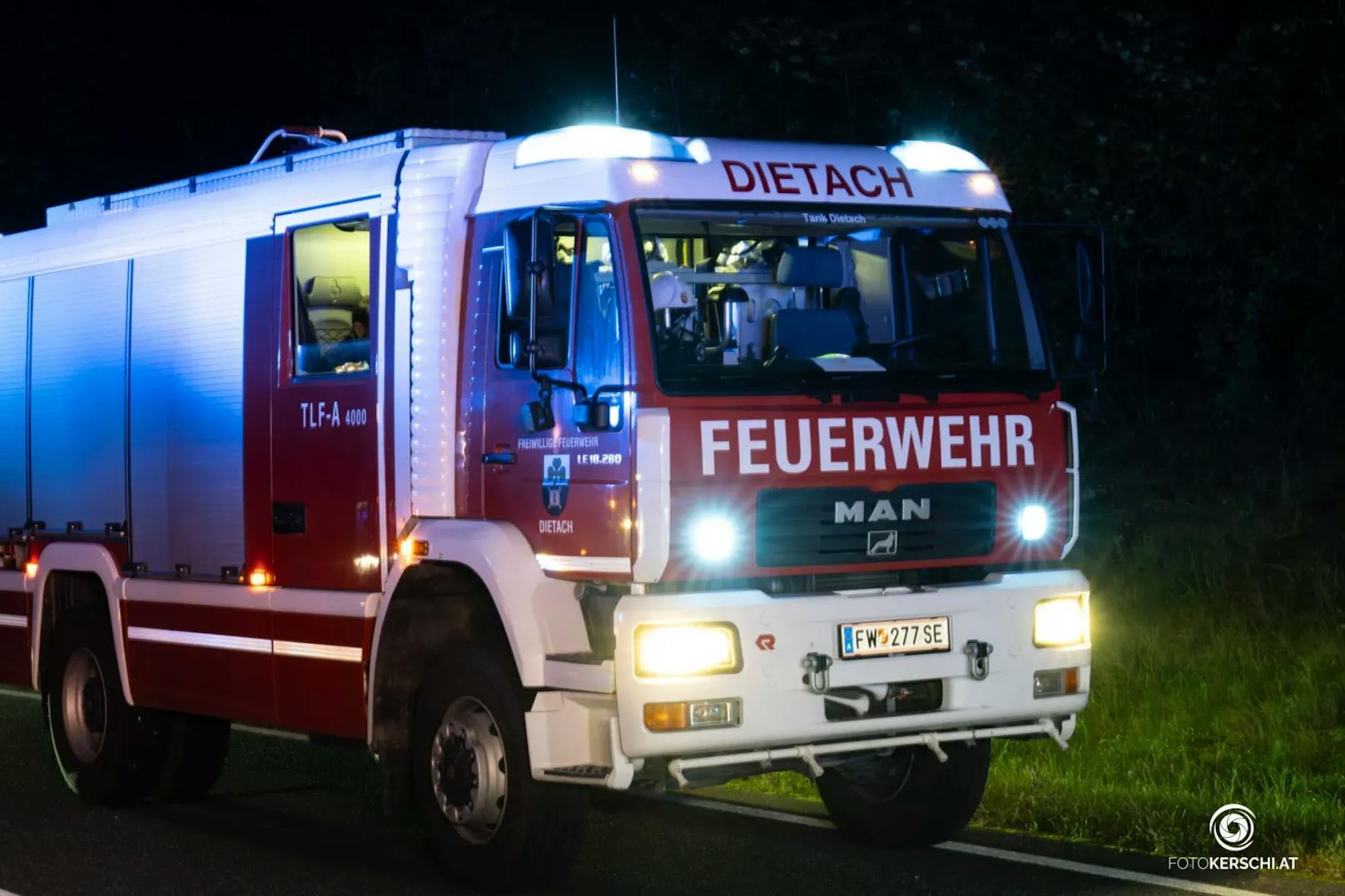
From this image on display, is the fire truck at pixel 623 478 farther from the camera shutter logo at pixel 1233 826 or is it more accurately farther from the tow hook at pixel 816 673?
the camera shutter logo at pixel 1233 826

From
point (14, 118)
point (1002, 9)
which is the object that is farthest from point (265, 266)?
point (14, 118)

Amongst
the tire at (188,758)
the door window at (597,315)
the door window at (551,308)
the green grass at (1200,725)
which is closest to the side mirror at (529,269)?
the door window at (551,308)

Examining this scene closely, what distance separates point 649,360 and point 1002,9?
11.3 metres

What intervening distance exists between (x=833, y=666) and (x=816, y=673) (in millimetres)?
80

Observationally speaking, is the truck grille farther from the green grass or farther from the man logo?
the green grass

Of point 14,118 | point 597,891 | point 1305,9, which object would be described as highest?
point 14,118

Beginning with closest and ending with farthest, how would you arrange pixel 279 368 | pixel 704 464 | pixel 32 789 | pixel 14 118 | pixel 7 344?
pixel 704 464
pixel 279 368
pixel 32 789
pixel 7 344
pixel 14 118

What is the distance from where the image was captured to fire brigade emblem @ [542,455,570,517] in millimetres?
8000

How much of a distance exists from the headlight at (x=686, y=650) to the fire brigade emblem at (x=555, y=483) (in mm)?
705

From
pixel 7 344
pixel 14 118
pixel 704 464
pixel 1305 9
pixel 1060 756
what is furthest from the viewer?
pixel 14 118

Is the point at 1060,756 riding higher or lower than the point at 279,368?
lower

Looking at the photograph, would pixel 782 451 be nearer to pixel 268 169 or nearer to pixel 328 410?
pixel 328 410

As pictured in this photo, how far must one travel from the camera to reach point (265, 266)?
384 inches

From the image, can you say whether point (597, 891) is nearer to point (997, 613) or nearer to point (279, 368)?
point (997, 613)
